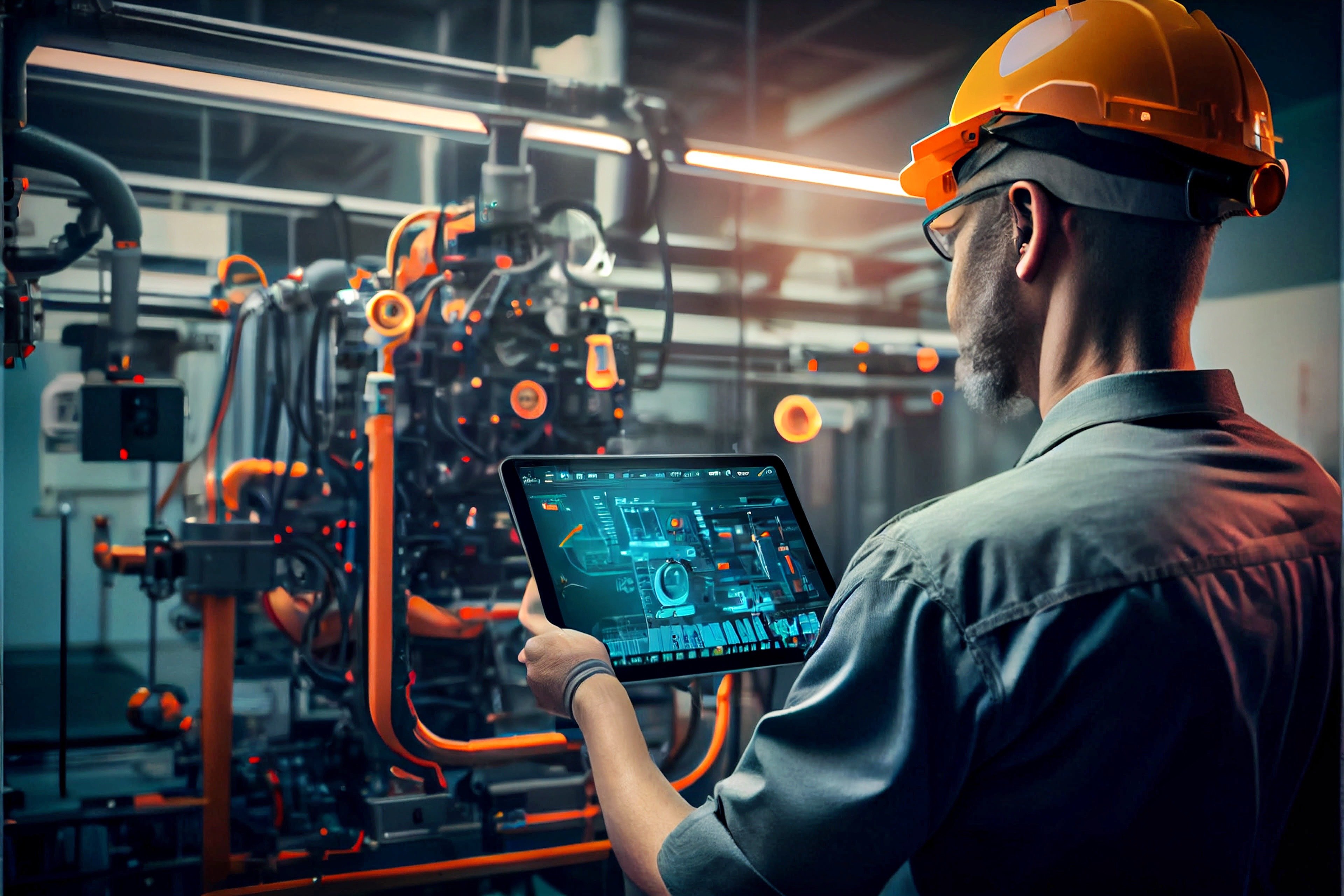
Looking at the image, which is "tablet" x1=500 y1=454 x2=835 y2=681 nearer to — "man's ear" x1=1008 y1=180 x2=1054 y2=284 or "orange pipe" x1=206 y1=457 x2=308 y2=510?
"man's ear" x1=1008 y1=180 x2=1054 y2=284

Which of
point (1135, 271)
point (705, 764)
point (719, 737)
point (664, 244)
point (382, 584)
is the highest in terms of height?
point (664, 244)

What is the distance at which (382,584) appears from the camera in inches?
112

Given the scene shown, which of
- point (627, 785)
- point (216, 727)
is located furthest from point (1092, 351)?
point (216, 727)

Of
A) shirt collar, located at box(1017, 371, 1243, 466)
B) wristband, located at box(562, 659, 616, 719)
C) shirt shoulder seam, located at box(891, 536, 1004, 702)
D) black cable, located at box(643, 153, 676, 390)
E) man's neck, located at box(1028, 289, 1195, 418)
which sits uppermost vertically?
black cable, located at box(643, 153, 676, 390)

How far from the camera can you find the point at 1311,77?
6.80 feet

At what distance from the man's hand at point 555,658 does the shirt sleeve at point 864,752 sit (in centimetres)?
41

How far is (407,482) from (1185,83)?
2.84m

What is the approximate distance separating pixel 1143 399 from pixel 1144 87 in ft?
1.05

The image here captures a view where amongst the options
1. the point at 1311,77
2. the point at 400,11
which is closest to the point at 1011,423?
the point at 1311,77

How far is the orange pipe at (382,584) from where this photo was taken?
2.82 metres

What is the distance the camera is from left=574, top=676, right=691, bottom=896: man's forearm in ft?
2.93

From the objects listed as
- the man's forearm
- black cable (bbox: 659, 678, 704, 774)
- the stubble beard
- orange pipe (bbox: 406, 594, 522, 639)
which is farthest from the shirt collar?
orange pipe (bbox: 406, 594, 522, 639)

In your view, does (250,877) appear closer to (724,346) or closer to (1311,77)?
(724,346)

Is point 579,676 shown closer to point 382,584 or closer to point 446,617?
point 382,584
